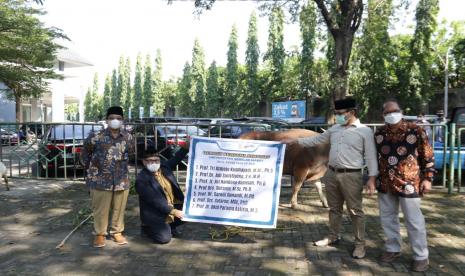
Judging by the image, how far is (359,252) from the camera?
16.6ft

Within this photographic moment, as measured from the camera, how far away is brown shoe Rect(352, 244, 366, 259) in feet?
16.5

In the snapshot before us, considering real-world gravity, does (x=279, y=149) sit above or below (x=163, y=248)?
above

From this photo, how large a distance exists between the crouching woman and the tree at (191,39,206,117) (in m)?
52.6

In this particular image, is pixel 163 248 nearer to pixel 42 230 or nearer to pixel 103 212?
pixel 103 212

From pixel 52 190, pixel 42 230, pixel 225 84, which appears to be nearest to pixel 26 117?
pixel 225 84

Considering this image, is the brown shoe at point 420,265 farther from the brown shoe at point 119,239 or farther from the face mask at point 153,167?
the brown shoe at point 119,239

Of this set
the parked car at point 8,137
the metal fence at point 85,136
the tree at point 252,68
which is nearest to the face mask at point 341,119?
the metal fence at point 85,136

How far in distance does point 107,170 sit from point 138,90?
79273 mm

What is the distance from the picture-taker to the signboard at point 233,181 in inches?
223

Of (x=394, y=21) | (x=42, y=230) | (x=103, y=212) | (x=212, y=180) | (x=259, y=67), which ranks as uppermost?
(x=259, y=67)

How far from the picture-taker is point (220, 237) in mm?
5973

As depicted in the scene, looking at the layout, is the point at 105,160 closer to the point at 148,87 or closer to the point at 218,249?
the point at 218,249

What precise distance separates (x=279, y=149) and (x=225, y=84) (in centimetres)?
4922

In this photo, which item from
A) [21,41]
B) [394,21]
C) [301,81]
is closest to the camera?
[394,21]
